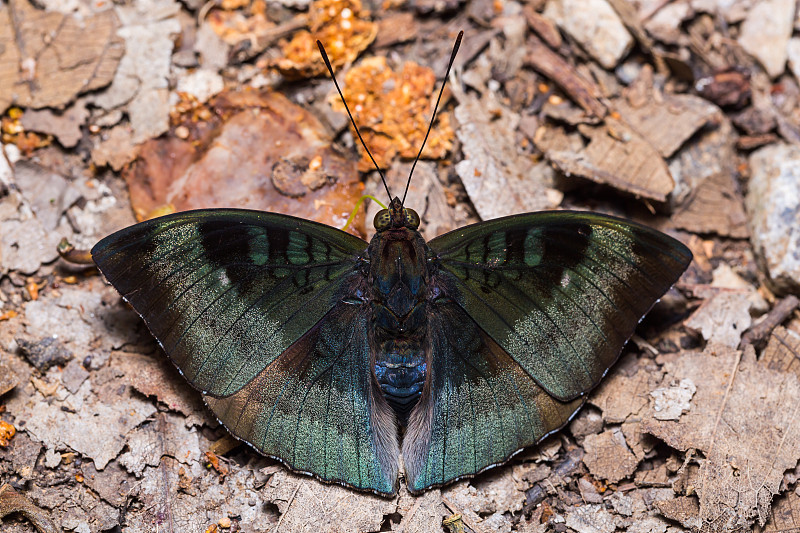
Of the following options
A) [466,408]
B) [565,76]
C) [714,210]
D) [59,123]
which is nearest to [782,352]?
[714,210]

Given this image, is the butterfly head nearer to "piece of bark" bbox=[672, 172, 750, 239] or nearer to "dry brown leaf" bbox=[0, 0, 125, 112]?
"piece of bark" bbox=[672, 172, 750, 239]

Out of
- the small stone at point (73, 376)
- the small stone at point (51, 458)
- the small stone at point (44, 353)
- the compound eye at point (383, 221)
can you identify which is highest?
the compound eye at point (383, 221)

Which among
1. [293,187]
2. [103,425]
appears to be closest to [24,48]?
[293,187]

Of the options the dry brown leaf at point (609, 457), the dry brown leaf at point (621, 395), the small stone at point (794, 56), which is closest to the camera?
the dry brown leaf at point (609, 457)

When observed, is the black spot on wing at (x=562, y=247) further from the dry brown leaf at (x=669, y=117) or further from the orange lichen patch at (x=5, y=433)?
the orange lichen patch at (x=5, y=433)

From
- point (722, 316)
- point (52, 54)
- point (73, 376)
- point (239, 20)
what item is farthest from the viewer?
point (239, 20)

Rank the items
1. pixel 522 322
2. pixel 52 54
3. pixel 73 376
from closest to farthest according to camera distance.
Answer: pixel 522 322 → pixel 73 376 → pixel 52 54

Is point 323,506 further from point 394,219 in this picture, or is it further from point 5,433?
point 5,433

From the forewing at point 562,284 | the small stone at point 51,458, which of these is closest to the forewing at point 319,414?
the forewing at point 562,284
